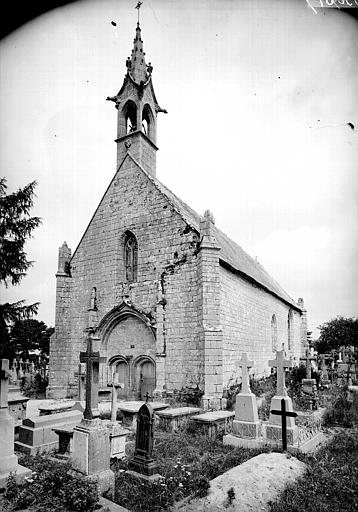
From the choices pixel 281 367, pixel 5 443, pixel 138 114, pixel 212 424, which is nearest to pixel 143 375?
pixel 212 424

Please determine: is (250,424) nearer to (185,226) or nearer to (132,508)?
(132,508)

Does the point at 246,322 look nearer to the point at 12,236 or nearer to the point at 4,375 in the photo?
the point at 12,236

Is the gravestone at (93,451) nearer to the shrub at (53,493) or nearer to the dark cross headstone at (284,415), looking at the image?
the shrub at (53,493)

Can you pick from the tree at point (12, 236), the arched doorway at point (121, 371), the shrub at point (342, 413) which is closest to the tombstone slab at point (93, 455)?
the tree at point (12, 236)

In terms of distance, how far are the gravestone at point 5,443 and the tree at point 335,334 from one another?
3757 centimetres

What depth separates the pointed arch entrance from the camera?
14094mm

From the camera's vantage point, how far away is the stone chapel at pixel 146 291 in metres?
12.7

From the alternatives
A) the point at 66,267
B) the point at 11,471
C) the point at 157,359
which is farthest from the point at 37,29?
the point at 66,267

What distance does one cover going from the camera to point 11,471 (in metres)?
5.41

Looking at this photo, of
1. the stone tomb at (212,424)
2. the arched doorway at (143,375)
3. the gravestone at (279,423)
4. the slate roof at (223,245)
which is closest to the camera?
the gravestone at (279,423)

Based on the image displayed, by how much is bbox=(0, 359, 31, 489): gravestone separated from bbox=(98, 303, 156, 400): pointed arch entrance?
771cm

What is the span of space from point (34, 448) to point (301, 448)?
548cm

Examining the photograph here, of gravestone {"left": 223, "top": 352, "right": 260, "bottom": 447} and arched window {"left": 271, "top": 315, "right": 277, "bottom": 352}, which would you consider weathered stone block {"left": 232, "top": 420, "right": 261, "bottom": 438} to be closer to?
gravestone {"left": 223, "top": 352, "right": 260, "bottom": 447}

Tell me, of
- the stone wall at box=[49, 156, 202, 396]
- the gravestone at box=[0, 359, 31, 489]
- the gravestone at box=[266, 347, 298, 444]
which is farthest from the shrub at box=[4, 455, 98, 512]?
the stone wall at box=[49, 156, 202, 396]
